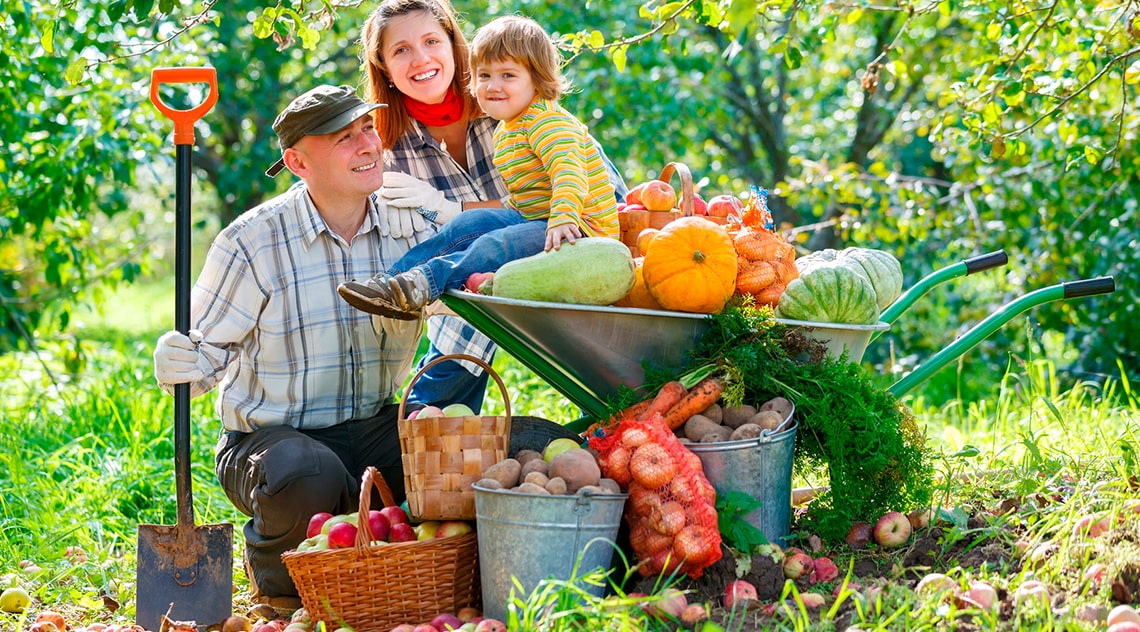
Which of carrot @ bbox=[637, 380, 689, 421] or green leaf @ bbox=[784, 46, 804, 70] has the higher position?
green leaf @ bbox=[784, 46, 804, 70]

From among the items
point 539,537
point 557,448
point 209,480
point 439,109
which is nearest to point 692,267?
point 557,448

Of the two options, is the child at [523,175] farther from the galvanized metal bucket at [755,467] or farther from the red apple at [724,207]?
the galvanized metal bucket at [755,467]

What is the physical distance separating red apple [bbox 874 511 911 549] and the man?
1570 mm

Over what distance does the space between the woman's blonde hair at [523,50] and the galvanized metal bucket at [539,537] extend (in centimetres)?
136

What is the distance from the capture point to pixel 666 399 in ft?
9.88

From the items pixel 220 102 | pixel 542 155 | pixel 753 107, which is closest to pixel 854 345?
pixel 542 155

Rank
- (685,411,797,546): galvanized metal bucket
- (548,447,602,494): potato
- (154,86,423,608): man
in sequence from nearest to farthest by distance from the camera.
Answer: (548,447,602,494): potato
(685,411,797,546): galvanized metal bucket
(154,86,423,608): man

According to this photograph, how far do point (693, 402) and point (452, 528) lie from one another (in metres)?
0.73

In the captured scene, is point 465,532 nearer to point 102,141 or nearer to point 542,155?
point 542,155

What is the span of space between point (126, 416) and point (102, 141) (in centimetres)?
147

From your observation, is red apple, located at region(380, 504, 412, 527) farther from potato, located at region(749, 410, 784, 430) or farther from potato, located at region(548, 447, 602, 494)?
potato, located at region(749, 410, 784, 430)

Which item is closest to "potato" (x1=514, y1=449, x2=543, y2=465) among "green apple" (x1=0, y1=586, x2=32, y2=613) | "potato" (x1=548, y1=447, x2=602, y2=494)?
"potato" (x1=548, y1=447, x2=602, y2=494)

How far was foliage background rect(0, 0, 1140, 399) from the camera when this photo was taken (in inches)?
164

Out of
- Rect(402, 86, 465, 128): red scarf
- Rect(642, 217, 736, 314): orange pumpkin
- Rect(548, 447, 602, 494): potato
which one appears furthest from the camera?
Rect(402, 86, 465, 128): red scarf
